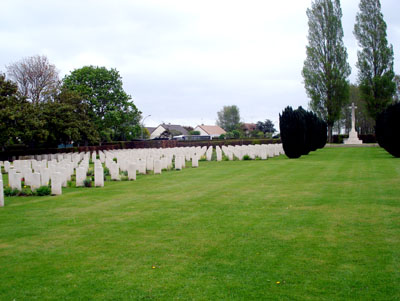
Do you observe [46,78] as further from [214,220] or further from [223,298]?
[223,298]

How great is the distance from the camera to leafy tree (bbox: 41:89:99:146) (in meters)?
32.1

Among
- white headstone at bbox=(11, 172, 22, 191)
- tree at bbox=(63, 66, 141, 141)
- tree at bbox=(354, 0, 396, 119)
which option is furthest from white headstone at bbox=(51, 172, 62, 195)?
tree at bbox=(354, 0, 396, 119)

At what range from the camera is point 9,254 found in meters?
6.06

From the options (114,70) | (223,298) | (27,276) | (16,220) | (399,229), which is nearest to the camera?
(223,298)

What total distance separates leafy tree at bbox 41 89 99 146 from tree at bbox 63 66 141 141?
4.18 metres

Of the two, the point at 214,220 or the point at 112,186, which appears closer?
the point at 214,220

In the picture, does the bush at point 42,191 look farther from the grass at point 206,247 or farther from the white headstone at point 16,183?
the grass at point 206,247

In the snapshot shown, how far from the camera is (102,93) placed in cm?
4197

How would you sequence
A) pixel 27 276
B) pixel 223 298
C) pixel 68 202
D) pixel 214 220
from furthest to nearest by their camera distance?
1. pixel 68 202
2. pixel 214 220
3. pixel 27 276
4. pixel 223 298

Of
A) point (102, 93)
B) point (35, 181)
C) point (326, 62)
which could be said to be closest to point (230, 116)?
point (326, 62)

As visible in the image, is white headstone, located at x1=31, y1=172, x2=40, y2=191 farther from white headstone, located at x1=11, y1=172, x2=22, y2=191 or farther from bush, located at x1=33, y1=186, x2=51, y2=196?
bush, located at x1=33, y1=186, x2=51, y2=196

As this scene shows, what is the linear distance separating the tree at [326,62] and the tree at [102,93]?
25.2m

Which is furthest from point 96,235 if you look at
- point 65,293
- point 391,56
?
point 391,56

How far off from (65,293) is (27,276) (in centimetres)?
90
